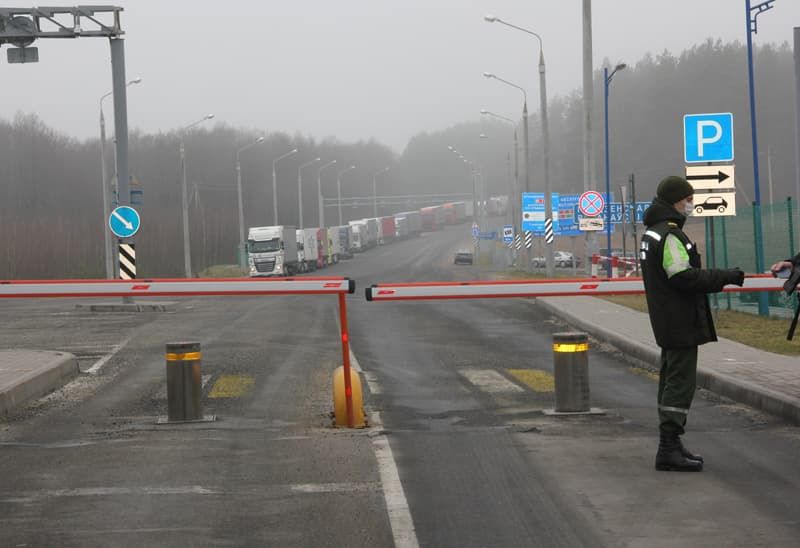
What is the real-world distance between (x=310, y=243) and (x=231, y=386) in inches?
2659

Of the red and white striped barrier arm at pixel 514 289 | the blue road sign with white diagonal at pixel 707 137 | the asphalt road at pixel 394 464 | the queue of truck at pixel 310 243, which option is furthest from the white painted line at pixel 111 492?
the queue of truck at pixel 310 243

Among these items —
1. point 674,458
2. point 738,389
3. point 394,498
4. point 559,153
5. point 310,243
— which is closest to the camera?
point 394,498

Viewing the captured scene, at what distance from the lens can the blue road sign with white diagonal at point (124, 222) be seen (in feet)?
Answer: 114

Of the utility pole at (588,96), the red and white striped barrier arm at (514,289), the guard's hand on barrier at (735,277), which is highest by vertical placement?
the utility pole at (588,96)

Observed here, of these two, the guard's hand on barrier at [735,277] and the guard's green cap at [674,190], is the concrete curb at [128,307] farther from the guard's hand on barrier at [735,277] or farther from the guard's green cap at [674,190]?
the guard's hand on barrier at [735,277]

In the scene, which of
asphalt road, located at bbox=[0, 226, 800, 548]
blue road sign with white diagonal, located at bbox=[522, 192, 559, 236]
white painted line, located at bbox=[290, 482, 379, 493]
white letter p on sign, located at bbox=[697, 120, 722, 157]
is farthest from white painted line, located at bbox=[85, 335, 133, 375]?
blue road sign with white diagonal, located at bbox=[522, 192, 559, 236]

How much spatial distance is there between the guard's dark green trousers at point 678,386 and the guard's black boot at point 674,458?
94 mm

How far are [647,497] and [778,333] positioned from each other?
42.5 feet

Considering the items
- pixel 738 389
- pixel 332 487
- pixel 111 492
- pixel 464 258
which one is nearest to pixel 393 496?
pixel 332 487

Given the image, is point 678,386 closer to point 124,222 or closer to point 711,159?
point 711,159

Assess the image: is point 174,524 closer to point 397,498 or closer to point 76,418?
point 397,498

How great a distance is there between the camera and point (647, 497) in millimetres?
8102

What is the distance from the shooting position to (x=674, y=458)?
29.5 ft

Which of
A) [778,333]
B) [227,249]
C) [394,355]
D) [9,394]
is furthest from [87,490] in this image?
[227,249]
